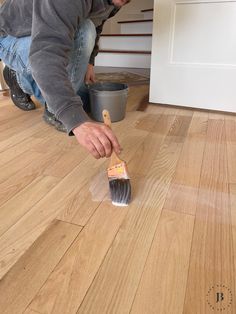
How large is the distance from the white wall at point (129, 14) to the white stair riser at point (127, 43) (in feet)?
1.91

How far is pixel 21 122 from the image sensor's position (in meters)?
1.40

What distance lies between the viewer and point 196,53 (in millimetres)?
1473

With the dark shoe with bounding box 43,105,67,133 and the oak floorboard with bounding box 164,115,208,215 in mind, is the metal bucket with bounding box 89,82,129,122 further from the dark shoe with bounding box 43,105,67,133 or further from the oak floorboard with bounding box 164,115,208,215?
the oak floorboard with bounding box 164,115,208,215

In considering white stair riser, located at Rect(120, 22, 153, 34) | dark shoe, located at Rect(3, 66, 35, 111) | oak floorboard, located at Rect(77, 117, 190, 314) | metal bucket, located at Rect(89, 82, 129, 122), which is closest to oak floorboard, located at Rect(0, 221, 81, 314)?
oak floorboard, located at Rect(77, 117, 190, 314)

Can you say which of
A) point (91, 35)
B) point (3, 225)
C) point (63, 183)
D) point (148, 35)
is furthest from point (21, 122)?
point (148, 35)

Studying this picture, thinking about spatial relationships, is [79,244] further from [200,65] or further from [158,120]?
[200,65]

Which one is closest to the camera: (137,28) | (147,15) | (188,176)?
(188,176)

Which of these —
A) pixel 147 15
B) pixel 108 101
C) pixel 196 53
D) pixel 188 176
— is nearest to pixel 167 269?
pixel 188 176

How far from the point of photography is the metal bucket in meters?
1.32

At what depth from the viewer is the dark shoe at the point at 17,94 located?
1.48 meters

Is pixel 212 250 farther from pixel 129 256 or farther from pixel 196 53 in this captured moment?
pixel 196 53

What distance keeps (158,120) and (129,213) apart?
802mm

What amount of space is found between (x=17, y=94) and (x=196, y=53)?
1030mm

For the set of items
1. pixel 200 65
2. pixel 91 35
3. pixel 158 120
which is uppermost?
pixel 91 35
